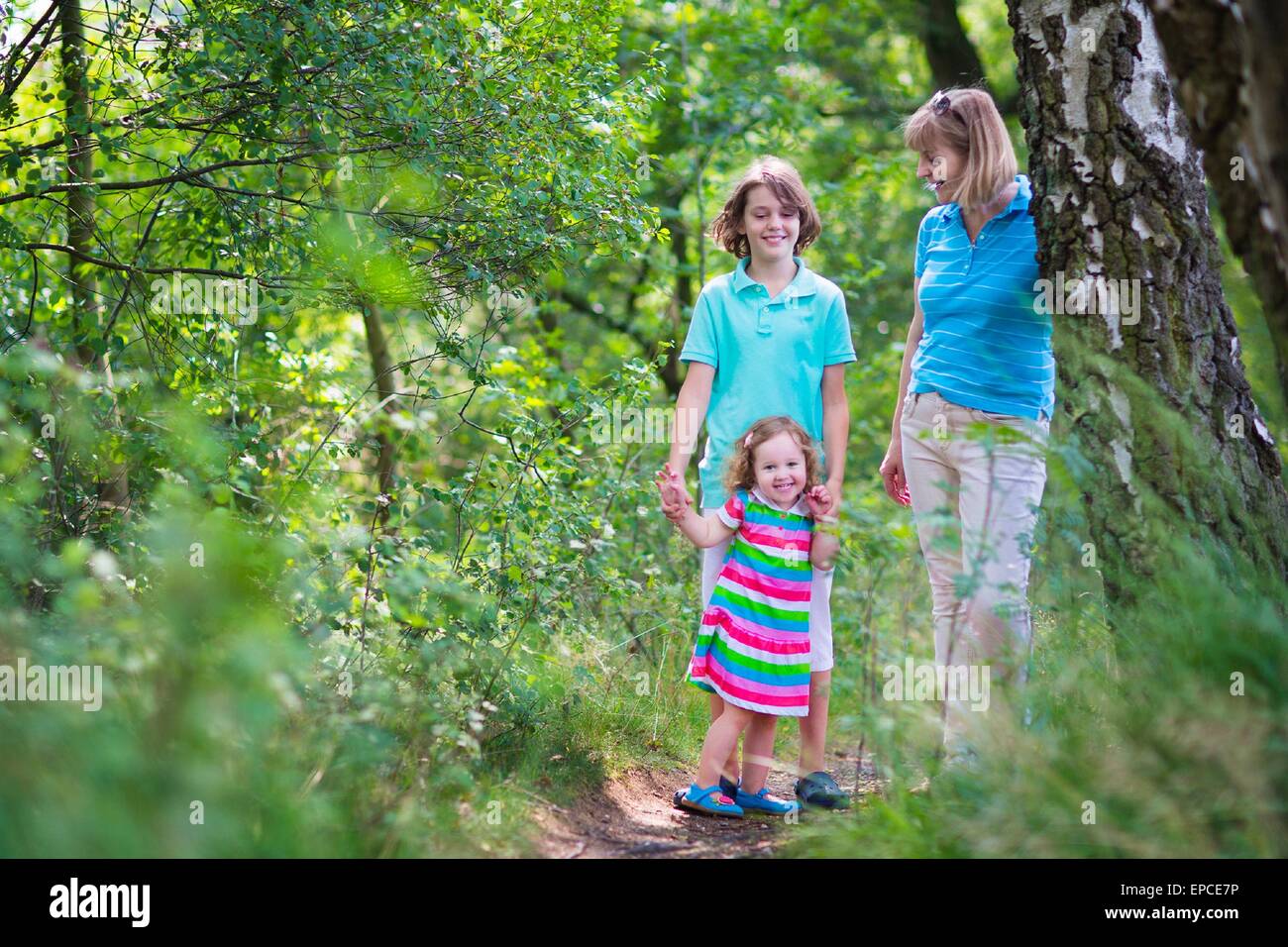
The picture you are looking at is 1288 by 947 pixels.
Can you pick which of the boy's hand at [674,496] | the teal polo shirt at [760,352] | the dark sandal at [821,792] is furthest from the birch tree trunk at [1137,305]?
the boy's hand at [674,496]

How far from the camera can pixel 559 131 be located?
4.04 meters

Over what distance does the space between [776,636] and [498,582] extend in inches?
40.4

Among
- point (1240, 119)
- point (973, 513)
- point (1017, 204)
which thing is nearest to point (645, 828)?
point (973, 513)

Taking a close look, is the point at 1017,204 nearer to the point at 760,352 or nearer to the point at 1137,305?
the point at 1137,305

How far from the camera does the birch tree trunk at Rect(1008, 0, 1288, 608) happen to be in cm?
310

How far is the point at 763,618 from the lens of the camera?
3494 mm

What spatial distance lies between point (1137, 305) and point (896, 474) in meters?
0.97

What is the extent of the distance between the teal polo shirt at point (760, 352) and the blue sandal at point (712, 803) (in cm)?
91

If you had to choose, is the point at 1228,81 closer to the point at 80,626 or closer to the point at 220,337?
the point at 80,626

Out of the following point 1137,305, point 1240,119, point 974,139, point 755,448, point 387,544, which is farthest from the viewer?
point 755,448

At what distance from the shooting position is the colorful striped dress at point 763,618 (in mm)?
3467

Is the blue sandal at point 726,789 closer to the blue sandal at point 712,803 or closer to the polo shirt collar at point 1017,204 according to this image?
the blue sandal at point 712,803

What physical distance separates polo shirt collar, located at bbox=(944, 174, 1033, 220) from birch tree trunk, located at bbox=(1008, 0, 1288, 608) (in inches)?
4.7

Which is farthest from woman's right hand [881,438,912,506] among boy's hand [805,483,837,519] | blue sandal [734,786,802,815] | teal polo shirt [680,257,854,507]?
blue sandal [734,786,802,815]
